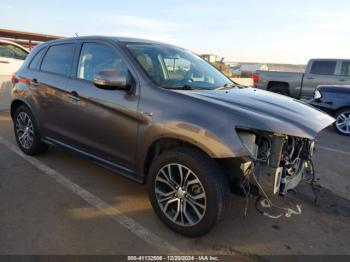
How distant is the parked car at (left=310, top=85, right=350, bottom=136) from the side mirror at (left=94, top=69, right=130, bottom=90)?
626 cm

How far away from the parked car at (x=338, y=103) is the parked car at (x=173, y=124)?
4896mm

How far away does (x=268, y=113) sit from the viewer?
119 inches

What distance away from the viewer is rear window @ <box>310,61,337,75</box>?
37.1 ft

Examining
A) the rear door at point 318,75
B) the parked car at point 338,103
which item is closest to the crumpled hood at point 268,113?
the parked car at point 338,103

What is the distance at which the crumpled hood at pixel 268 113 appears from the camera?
2.82 m

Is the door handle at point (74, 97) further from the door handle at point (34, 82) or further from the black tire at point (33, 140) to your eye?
the black tire at point (33, 140)

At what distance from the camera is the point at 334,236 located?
3.38 metres

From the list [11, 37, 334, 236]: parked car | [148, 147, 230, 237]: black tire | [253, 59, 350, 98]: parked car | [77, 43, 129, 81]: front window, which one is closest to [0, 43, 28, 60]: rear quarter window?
[11, 37, 334, 236]: parked car

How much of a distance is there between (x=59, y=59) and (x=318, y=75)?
30.9 feet

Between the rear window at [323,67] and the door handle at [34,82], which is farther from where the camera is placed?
the rear window at [323,67]

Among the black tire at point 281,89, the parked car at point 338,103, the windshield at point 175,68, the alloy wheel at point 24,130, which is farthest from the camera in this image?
the black tire at point 281,89

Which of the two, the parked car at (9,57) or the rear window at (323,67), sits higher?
the rear window at (323,67)

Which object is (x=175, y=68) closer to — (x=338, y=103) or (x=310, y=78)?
(x=338, y=103)

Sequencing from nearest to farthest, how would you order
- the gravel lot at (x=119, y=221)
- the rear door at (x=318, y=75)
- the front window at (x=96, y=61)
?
the gravel lot at (x=119, y=221)
the front window at (x=96, y=61)
the rear door at (x=318, y=75)
